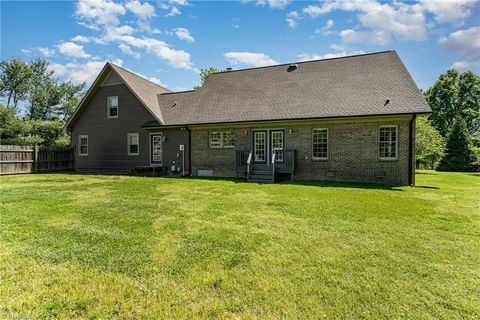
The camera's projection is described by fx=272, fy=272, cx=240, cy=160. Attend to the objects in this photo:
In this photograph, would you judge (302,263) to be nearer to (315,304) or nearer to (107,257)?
(315,304)

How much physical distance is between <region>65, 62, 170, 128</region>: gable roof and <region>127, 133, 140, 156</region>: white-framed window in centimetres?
216

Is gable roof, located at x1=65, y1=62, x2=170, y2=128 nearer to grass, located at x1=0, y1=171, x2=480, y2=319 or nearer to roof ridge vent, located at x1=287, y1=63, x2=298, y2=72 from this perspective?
roof ridge vent, located at x1=287, y1=63, x2=298, y2=72

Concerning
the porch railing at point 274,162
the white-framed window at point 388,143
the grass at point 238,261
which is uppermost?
the white-framed window at point 388,143

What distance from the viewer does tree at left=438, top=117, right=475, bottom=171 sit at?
27.5 m

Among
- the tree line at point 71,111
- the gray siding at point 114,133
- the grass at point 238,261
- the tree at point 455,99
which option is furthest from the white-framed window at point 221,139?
the tree at point 455,99

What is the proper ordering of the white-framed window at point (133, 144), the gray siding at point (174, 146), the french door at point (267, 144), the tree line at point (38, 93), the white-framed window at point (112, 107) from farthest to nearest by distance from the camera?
1. the tree line at point (38, 93)
2. the white-framed window at point (112, 107)
3. the white-framed window at point (133, 144)
4. the gray siding at point (174, 146)
5. the french door at point (267, 144)

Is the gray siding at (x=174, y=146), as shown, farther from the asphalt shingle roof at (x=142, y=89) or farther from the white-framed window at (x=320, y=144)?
the white-framed window at (x=320, y=144)

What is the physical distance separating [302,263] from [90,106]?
62.5ft

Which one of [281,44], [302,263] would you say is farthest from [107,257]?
[281,44]

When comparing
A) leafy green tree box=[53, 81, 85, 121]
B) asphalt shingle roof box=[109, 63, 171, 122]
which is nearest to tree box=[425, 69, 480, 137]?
asphalt shingle roof box=[109, 63, 171, 122]

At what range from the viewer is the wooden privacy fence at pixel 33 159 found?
15.2m

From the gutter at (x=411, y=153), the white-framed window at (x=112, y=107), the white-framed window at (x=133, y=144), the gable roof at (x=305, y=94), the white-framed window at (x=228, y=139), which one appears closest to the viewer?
the gutter at (x=411, y=153)

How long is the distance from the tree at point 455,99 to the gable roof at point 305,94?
31.9m

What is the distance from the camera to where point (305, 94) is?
14211 millimetres
